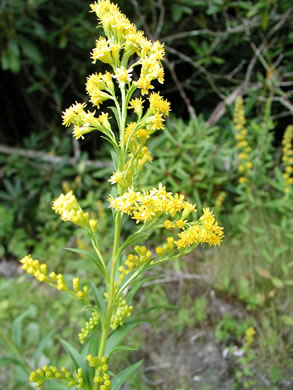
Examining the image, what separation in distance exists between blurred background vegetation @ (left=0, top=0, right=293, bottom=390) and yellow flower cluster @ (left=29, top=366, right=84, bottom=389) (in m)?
0.58

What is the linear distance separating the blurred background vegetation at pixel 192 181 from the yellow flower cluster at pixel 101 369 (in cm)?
75

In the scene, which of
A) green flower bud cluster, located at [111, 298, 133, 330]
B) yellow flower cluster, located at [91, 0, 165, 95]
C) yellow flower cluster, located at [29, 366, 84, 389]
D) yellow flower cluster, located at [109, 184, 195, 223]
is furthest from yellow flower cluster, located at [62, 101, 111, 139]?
yellow flower cluster, located at [29, 366, 84, 389]

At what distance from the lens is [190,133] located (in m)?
2.94

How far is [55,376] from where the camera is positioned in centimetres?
119

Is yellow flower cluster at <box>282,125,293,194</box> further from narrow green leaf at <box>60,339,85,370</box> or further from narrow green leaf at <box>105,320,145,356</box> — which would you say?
narrow green leaf at <box>60,339,85,370</box>

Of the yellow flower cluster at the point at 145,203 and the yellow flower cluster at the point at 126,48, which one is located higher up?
the yellow flower cluster at the point at 126,48

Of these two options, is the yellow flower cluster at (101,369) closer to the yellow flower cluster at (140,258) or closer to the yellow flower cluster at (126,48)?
the yellow flower cluster at (140,258)

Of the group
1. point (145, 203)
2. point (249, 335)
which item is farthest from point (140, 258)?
point (249, 335)

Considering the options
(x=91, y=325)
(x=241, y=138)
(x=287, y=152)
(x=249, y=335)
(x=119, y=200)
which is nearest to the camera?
(x=119, y=200)

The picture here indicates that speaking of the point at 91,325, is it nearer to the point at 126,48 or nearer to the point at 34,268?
the point at 34,268

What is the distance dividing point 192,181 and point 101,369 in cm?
185

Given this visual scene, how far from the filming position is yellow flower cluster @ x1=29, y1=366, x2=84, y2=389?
1157 millimetres

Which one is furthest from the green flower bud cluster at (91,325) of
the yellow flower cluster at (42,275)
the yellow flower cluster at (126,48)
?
the yellow flower cluster at (126,48)

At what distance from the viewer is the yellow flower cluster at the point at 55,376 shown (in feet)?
3.80
